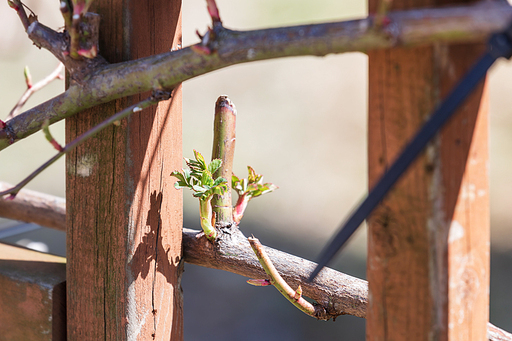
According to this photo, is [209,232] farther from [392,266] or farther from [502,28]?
[502,28]

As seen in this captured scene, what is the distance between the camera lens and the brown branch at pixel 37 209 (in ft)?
4.89

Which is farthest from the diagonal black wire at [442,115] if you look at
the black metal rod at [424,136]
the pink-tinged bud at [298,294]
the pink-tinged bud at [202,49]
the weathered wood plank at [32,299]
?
the weathered wood plank at [32,299]

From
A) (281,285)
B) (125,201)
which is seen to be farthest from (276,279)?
(125,201)

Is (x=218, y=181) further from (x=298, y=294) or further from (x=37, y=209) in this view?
(x=37, y=209)

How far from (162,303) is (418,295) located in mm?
559

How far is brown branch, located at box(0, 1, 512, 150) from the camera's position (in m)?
0.44

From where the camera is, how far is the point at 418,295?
21.5 inches

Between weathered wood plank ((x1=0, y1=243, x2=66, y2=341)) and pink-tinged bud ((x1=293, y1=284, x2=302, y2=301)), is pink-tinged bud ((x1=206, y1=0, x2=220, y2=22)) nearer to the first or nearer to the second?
pink-tinged bud ((x1=293, y1=284, x2=302, y2=301))

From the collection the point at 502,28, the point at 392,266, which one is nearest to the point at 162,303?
the point at 392,266

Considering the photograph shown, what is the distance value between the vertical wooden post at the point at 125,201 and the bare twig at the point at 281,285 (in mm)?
214

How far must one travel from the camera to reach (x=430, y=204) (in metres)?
0.52

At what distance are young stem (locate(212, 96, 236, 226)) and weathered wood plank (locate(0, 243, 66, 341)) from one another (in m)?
0.37

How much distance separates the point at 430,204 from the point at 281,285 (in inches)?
16.8

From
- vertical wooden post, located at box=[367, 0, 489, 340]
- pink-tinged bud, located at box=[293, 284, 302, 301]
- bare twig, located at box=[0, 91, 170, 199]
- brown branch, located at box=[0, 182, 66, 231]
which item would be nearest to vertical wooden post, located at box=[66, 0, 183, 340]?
bare twig, located at box=[0, 91, 170, 199]
